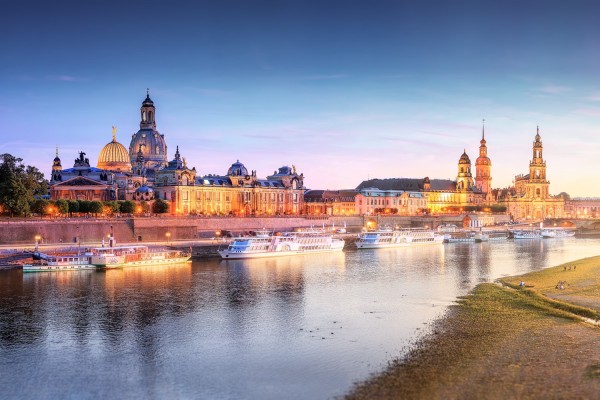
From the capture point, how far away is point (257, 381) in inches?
1009

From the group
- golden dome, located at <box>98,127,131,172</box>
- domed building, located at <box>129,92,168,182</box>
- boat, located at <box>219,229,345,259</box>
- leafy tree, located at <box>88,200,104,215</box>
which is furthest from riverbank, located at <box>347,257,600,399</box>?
domed building, located at <box>129,92,168,182</box>

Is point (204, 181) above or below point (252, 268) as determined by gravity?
above

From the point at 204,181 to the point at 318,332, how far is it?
8851cm

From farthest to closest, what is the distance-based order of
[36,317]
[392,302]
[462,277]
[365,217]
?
[365,217] < [462,277] < [392,302] < [36,317]

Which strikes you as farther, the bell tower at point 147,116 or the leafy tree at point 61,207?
the bell tower at point 147,116

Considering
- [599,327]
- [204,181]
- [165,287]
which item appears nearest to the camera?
[599,327]

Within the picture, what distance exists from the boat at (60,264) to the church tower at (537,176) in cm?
14368

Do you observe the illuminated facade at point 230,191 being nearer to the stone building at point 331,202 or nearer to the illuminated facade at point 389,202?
the stone building at point 331,202

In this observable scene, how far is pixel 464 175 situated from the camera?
7392 inches

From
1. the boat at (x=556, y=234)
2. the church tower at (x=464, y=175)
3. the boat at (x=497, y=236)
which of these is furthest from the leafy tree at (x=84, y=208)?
the church tower at (x=464, y=175)

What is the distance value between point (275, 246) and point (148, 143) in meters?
71.4

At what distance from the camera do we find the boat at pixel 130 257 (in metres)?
59.6

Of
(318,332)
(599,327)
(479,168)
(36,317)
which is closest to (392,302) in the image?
(318,332)

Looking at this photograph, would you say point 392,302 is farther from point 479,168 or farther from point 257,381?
point 479,168
